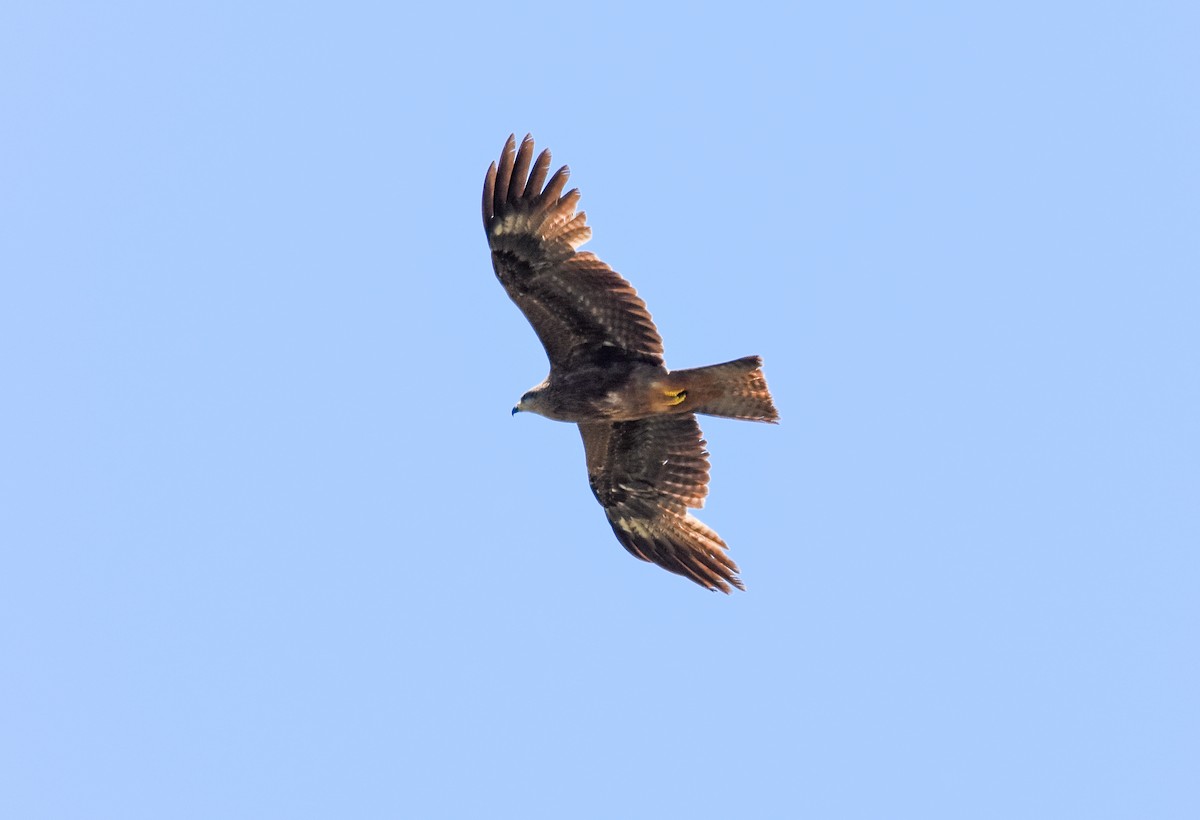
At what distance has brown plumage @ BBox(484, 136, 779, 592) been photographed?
1339 cm

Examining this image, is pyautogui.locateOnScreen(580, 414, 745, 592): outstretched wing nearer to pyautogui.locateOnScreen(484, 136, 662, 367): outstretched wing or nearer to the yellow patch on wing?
the yellow patch on wing

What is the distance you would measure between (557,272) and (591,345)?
68 centimetres

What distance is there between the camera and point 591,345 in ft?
45.3

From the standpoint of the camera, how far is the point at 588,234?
13453mm

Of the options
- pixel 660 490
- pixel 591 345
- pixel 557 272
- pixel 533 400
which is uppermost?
pixel 557 272

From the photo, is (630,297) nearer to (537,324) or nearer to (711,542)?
(537,324)

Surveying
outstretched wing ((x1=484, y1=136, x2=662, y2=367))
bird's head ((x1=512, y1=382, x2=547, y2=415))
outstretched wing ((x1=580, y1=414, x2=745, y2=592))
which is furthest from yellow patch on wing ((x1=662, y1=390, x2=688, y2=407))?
bird's head ((x1=512, y1=382, x2=547, y2=415))

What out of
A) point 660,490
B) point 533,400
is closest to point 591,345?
point 533,400

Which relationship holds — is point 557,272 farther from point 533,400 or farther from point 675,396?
point 675,396

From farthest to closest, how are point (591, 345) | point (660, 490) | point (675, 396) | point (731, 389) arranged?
point (660, 490) < point (591, 345) < point (675, 396) < point (731, 389)

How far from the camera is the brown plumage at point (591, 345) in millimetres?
13391

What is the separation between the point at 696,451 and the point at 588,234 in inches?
84.9

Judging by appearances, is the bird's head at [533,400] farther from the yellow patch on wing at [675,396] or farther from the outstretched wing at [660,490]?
the yellow patch on wing at [675,396]

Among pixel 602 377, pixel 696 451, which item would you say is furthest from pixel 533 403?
pixel 696 451
